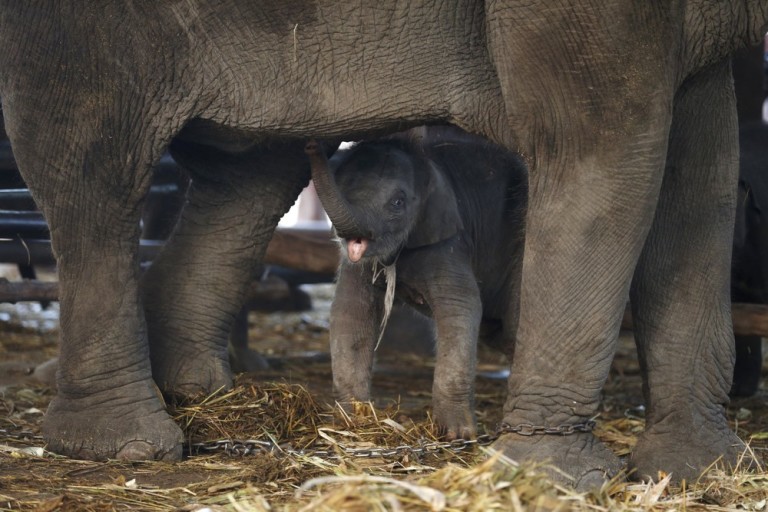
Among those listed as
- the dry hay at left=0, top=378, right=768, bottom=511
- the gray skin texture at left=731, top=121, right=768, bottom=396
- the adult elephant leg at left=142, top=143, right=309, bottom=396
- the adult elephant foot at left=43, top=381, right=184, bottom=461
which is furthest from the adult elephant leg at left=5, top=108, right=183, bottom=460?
the gray skin texture at left=731, top=121, right=768, bottom=396

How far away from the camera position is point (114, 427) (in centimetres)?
441

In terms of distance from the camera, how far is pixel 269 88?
4383 millimetres

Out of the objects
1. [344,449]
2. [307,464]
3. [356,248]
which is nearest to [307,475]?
[307,464]

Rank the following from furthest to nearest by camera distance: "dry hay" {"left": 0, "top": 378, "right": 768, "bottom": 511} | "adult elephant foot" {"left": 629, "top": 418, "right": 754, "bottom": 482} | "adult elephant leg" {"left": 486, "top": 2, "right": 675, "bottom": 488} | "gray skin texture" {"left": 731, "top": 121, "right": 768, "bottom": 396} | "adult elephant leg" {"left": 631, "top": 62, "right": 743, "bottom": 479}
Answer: "gray skin texture" {"left": 731, "top": 121, "right": 768, "bottom": 396} → "adult elephant leg" {"left": 631, "top": 62, "right": 743, "bottom": 479} → "adult elephant foot" {"left": 629, "top": 418, "right": 754, "bottom": 482} → "adult elephant leg" {"left": 486, "top": 2, "right": 675, "bottom": 488} → "dry hay" {"left": 0, "top": 378, "right": 768, "bottom": 511}

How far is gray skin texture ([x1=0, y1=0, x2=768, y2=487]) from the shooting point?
387 centimetres

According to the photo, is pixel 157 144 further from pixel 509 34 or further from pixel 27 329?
pixel 27 329

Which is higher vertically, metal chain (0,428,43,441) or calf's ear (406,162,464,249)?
calf's ear (406,162,464,249)

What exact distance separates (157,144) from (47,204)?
43 centimetres

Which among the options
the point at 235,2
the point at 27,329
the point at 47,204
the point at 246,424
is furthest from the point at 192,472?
the point at 27,329

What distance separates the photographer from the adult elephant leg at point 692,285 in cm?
427

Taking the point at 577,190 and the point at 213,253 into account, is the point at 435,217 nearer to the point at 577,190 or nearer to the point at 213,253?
the point at 213,253

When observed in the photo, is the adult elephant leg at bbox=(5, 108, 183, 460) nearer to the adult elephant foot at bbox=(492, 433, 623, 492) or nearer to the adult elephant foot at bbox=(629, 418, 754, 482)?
the adult elephant foot at bbox=(492, 433, 623, 492)

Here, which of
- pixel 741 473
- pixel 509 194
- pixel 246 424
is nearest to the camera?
pixel 741 473

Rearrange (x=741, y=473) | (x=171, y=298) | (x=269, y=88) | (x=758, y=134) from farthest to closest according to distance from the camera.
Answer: (x=758, y=134)
(x=171, y=298)
(x=269, y=88)
(x=741, y=473)
